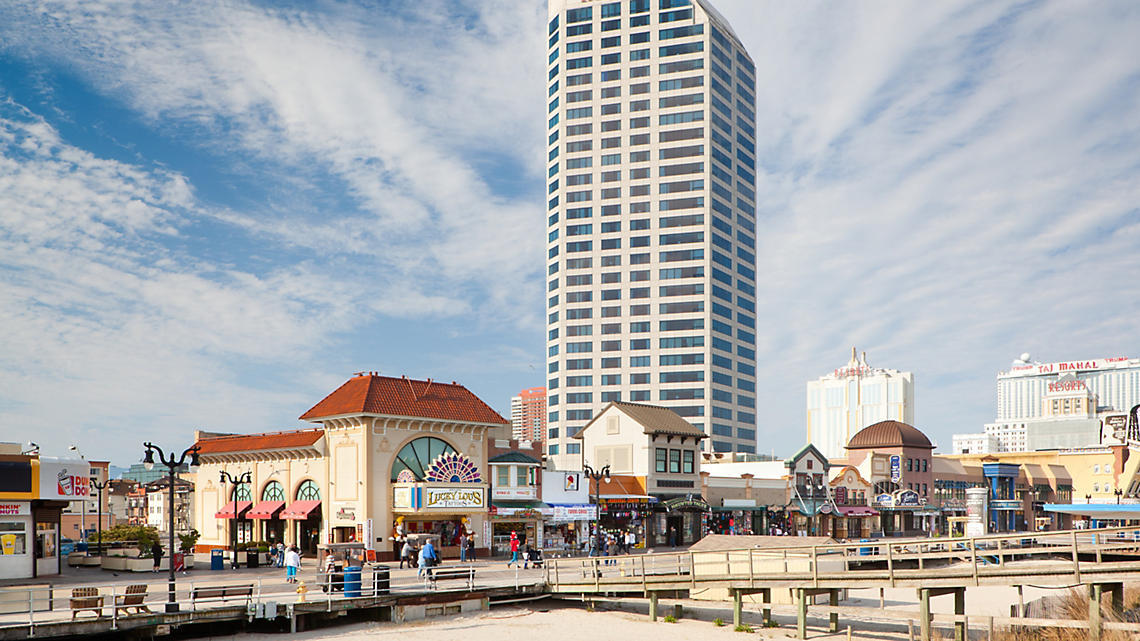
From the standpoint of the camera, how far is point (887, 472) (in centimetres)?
9181

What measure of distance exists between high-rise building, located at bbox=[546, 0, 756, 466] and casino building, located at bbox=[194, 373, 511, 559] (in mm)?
98187

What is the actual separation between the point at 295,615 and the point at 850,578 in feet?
58.0

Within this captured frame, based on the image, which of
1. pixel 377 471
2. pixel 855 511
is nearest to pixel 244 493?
pixel 377 471

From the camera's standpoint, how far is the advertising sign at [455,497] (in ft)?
166

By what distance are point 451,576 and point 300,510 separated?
48.0 feet

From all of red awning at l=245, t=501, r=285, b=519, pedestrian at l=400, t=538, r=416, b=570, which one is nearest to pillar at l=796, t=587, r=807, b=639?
pedestrian at l=400, t=538, r=416, b=570

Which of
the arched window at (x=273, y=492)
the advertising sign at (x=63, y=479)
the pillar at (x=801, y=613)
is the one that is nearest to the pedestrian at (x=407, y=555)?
the arched window at (x=273, y=492)

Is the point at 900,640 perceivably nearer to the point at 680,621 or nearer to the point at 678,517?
the point at 680,621

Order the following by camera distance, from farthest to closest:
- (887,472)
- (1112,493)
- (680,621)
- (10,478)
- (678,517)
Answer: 1. (1112,493)
2. (887,472)
3. (678,517)
4. (10,478)
5. (680,621)

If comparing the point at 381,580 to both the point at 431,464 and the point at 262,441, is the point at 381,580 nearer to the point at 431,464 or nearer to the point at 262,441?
the point at 431,464

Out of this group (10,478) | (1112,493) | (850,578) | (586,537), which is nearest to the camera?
(850,578)

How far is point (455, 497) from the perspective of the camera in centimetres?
5162

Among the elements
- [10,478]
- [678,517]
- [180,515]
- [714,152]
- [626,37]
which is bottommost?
[180,515]

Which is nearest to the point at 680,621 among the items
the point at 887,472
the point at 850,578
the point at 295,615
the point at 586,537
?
the point at 850,578
